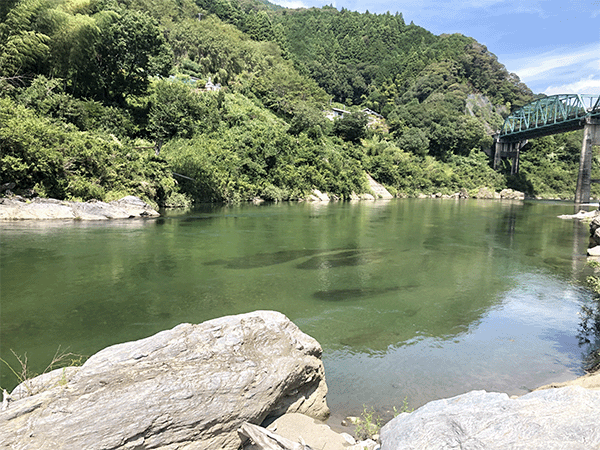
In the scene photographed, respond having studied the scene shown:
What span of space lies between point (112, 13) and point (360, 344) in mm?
41636

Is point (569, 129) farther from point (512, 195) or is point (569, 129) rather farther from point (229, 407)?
point (229, 407)

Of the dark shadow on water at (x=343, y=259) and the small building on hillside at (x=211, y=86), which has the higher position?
the small building on hillside at (x=211, y=86)

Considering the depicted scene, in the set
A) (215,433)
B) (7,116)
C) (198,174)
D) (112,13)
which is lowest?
(215,433)

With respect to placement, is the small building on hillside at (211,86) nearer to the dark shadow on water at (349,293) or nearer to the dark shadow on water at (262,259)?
the dark shadow on water at (262,259)

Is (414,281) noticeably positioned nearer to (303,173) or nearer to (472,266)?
(472,266)

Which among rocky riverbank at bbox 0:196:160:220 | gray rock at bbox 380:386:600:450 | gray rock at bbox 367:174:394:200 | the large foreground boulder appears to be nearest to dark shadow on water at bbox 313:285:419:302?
the large foreground boulder

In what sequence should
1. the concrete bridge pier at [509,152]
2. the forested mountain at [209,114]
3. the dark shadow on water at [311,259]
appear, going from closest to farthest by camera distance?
the dark shadow on water at [311,259] < the forested mountain at [209,114] < the concrete bridge pier at [509,152]

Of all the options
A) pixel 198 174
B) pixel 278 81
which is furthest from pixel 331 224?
pixel 278 81

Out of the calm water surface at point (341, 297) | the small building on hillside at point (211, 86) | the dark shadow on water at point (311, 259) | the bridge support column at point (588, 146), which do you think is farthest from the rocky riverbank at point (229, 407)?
the bridge support column at point (588, 146)

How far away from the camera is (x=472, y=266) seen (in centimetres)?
1539

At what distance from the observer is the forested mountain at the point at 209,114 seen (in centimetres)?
2744

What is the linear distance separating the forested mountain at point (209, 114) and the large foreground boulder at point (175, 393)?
74.3 ft

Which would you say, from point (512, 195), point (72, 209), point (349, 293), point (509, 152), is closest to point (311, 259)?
point (349, 293)

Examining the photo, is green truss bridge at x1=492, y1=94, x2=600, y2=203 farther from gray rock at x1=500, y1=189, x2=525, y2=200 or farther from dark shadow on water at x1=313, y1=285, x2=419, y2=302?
dark shadow on water at x1=313, y1=285, x2=419, y2=302
